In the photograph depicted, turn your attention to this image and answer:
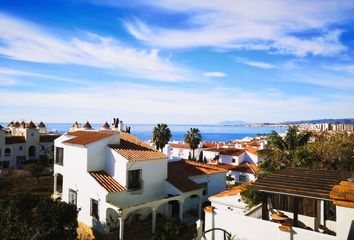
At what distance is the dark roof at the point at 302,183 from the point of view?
45.5ft

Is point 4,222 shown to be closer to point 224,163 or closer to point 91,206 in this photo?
point 91,206

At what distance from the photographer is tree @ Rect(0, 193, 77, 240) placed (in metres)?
18.2

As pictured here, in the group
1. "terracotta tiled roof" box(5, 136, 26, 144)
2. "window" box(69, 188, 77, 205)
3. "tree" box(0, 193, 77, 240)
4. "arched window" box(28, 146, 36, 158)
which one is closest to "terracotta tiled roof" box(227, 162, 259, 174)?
"window" box(69, 188, 77, 205)

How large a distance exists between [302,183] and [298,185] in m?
0.55

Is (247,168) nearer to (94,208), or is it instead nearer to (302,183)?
(94,208)

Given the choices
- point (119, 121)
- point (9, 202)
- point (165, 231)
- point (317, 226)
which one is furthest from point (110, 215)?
point (119, 121)

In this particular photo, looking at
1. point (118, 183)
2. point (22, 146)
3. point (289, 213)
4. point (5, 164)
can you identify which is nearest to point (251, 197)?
point (289, 213)

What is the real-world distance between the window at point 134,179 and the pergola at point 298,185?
1281 centimetres

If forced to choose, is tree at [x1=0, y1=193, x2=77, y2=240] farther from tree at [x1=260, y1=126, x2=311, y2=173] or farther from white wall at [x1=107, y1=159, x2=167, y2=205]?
tree at [x1=260, y1=126, x2=311, y2=173]

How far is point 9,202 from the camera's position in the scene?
21.8 meters

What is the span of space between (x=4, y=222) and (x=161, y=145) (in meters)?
36.5

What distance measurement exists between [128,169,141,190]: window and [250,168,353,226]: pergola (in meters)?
12.8

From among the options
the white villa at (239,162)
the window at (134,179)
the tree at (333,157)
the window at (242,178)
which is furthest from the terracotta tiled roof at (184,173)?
the white villa at (239,162)

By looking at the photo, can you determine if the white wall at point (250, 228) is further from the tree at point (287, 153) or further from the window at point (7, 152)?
the window at point (7, 152)
